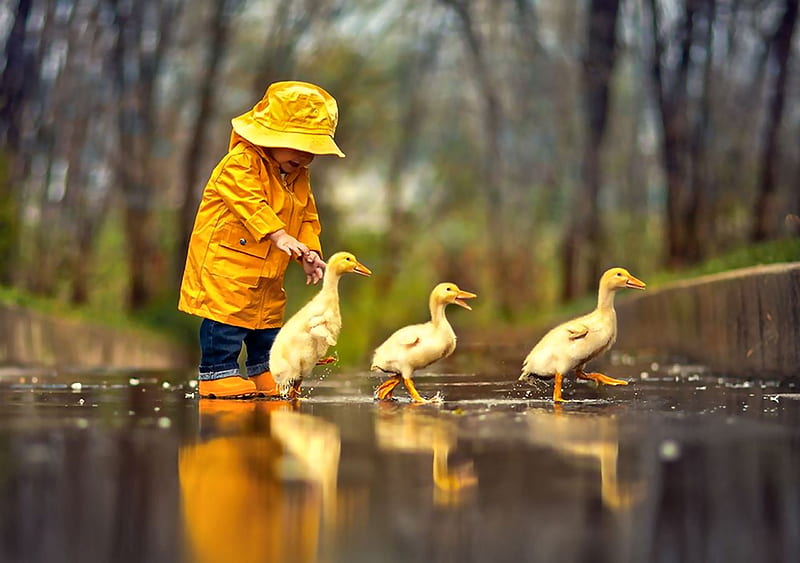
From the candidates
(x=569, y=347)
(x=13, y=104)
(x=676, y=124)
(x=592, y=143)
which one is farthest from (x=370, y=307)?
(x=569, y=347)

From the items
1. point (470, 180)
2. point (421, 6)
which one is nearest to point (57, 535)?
point (421, 6)

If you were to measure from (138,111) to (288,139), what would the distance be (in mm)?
17034

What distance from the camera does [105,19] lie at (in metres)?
23.9

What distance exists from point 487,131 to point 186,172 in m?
12.2

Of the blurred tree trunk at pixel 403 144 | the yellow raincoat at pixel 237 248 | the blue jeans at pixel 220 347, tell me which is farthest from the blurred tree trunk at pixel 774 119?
the blurred tree trunk at pixel 403 144

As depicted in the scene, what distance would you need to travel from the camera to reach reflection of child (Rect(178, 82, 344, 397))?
334 inches

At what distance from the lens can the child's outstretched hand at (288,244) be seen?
8.20m

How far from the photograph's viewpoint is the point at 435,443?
5738mm

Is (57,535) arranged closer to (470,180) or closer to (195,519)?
(195,519)

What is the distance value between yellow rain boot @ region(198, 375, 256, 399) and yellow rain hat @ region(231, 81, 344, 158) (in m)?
1.39

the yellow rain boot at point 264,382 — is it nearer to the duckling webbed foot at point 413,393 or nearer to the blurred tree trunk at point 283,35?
the duckling webbed foot at point 413,393

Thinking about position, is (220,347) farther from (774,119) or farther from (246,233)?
(774,119)

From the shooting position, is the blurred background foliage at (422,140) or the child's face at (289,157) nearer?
the child's face at (289,157)

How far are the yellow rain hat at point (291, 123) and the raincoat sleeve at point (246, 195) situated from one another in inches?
7.0
